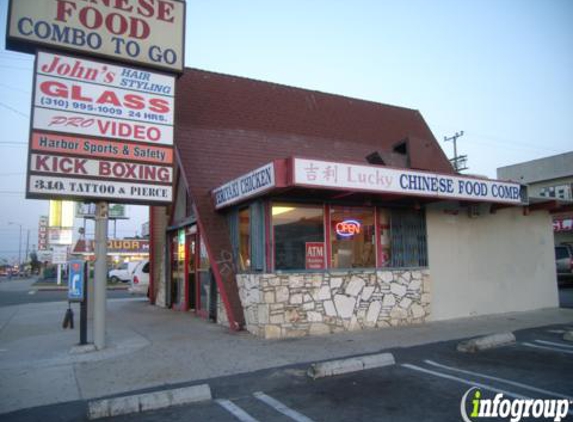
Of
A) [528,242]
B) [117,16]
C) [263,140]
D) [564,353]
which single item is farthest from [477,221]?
[117,16]

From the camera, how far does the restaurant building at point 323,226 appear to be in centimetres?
970

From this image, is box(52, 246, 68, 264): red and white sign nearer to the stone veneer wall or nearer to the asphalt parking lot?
the stone veneer wall

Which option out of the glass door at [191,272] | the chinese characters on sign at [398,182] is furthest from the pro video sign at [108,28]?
the glass door at [191,272]

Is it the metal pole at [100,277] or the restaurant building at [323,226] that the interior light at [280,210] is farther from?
the metal pole at [100,277]

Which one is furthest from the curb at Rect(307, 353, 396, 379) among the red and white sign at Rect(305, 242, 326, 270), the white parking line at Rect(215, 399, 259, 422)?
the red and white sign at Rect(305, 242, 326, 270)

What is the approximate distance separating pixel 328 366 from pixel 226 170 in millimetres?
7365

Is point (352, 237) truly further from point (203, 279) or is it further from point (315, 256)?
point (203, 279)

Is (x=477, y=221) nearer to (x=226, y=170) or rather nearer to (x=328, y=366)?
(x=226, y=170)

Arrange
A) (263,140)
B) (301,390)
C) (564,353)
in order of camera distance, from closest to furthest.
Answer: (301,390) → (564,353) → (263,140)

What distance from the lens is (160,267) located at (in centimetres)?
1752

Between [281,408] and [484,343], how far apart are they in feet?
15.4

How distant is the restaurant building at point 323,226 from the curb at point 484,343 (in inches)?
111

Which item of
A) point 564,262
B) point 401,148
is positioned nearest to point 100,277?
point 401,148
